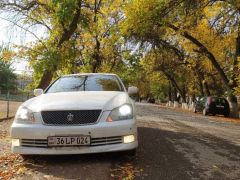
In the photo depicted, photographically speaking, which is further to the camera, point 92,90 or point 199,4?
point 199,4

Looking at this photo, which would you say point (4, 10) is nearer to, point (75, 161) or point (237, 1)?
point (237, 1)

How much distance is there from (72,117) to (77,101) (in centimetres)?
38

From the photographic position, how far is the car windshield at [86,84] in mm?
7930

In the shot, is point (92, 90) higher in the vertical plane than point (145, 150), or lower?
higher

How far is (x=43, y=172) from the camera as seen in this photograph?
19.4 feet

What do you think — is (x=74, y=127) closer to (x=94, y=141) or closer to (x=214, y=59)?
(x=94, y=141)

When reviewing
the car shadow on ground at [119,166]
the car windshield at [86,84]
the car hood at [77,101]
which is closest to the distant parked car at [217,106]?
the car windshield at [86,84]

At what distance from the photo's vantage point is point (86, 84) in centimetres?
809

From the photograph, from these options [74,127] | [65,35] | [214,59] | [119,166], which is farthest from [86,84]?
[214,59]

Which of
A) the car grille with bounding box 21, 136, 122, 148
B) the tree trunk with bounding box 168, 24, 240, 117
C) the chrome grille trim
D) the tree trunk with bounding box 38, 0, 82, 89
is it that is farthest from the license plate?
the tree trunk with bounding box 168, 24, 240, 117

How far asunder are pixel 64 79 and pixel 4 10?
11.3m

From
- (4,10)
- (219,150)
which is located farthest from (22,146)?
(4,10)

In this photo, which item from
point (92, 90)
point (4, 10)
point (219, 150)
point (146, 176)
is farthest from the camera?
point (4, 10)

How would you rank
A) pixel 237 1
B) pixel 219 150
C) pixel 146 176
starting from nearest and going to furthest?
1. pixel 146 176
2. pixel 219 150
3. pixel 237 1
